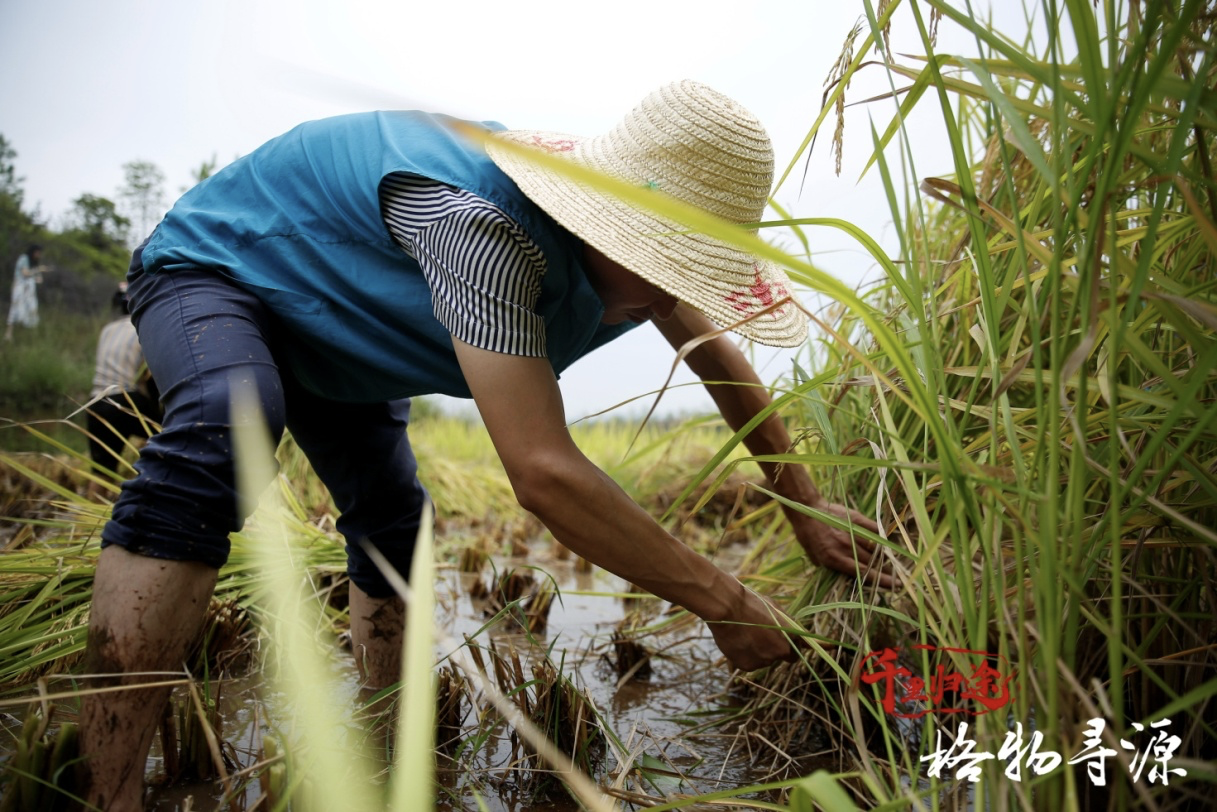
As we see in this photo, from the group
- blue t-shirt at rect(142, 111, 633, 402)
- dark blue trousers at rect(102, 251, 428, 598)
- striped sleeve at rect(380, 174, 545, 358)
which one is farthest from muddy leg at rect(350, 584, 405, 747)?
striped sleeve at rect(380, 174, 545, 358)

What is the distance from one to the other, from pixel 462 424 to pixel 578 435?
44.9 inches

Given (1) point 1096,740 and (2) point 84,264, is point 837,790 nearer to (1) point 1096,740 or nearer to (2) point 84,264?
(1) point 1096,740

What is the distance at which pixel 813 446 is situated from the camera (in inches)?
73.6

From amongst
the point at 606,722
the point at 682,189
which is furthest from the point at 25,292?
the point at 682,189

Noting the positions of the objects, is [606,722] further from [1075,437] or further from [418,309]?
[1075,437]

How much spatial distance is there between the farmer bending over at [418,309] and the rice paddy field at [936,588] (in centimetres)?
9

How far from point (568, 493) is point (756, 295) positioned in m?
0.45

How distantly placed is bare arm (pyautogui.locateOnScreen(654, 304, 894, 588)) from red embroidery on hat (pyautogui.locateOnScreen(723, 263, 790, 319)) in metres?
0.22

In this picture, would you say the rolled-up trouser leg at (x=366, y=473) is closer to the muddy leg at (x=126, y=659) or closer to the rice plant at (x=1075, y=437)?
the muddy leg at (x=126, y=659)

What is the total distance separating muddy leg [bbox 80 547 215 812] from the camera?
3.28 ft

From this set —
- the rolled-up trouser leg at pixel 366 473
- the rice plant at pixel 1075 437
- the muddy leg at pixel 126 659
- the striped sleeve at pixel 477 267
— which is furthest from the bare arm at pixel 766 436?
the muddy leg at pixel 126 659

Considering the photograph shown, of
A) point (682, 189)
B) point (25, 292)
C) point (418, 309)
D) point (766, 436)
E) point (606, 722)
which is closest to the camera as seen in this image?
point (682, 189)

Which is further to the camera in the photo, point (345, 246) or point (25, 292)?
point (25, 292)

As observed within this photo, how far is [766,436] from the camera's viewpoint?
1587 mm
